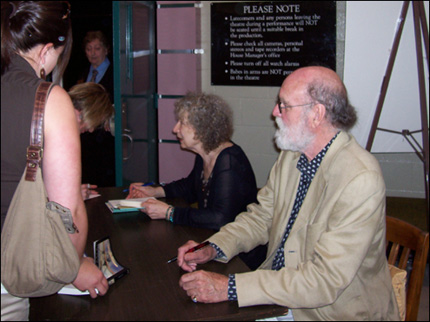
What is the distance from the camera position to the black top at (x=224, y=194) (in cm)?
211

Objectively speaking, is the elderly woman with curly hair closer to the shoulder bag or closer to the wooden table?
the wooden table

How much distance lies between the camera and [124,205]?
7.51ft

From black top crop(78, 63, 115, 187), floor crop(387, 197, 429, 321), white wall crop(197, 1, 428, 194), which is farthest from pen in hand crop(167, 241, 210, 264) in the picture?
black top crop(78, 63, 115, 187)

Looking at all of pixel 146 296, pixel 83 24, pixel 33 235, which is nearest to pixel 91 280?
pixel 146 296

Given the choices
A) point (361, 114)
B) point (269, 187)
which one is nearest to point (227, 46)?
point (361, 114)

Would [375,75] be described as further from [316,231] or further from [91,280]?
[91,280]

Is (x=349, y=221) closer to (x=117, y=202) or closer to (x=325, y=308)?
(x=325, y=308)

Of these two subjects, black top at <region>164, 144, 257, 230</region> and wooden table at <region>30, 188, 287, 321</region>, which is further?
black top at <region>164, 144, 257, 230</region>

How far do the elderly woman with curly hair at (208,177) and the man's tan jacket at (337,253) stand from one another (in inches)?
17.4

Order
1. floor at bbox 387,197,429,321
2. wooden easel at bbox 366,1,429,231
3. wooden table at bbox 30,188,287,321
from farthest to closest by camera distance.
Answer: floor at bbox 387,197,429,321 → wooden easel at bbox 366,1,429,231 → wooden table at bbox 30,188,287,321

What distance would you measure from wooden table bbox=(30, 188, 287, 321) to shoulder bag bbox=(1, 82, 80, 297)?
239mm

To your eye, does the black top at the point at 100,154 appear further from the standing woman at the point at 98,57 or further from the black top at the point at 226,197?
the black top at the point at 226,197

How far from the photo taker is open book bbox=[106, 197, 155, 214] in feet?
7.41

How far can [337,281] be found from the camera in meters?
1.42
